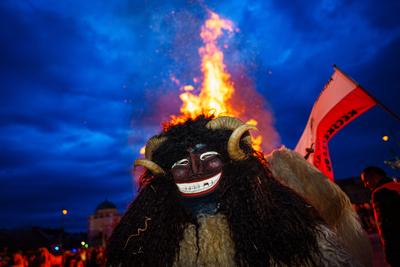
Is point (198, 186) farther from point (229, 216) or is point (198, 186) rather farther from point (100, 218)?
point (100, 218)

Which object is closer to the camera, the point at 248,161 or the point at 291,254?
the point at 291,254

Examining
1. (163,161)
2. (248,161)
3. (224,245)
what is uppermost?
(163,161)

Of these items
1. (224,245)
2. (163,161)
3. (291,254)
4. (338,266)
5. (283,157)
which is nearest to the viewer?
(338,266)

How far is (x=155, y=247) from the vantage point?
2680mm

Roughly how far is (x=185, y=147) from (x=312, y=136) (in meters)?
4.06

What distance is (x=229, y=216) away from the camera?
268 centimetres

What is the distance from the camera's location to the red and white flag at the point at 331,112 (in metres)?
5.43

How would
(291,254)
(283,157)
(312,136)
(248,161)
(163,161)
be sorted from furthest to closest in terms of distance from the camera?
(312,136), (283,157), (163,161), (248,161), (291,254)

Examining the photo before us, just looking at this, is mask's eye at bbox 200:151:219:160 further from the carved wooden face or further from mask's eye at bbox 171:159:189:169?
mask's eye at bbox 171:159:189:169

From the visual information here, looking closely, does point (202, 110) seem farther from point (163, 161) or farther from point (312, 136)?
point (312, 136)

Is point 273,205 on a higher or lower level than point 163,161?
lower

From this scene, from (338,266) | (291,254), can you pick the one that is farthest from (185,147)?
(338,266)

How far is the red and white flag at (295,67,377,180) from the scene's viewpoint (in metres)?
5.43

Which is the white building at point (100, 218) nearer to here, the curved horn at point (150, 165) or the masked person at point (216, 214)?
the masked person at point (216, 214)
